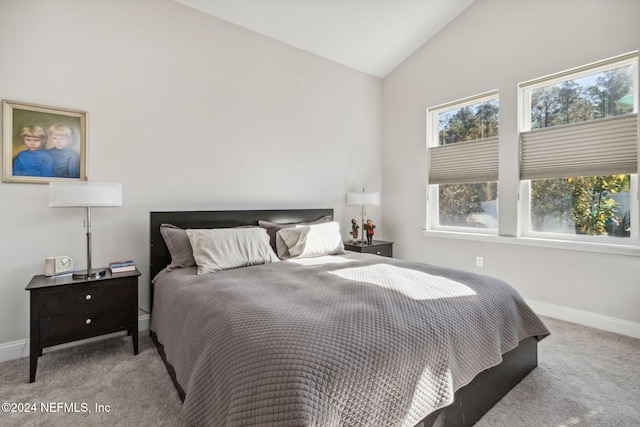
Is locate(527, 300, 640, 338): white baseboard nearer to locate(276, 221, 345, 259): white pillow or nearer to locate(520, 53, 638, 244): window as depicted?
locate(520, 53, 638, 244): window

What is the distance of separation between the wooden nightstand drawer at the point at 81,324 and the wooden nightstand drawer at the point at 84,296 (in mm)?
46

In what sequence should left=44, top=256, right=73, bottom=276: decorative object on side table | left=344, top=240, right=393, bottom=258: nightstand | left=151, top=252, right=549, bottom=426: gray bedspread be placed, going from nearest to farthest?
1. left=151, top=252, right=549, bottom=426: gray bedspread
2. left=44, top=256, right=73, bottom=276: decorative object on side table
3. left=344, top=240, right=393, bottom=258: nightstand

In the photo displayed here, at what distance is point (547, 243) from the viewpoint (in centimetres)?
304

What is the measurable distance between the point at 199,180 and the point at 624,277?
3.80 meters

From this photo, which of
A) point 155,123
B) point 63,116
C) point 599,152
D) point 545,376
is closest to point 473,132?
point 599,152

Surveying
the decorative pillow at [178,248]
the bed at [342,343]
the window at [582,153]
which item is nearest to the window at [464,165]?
the window at [582,153]

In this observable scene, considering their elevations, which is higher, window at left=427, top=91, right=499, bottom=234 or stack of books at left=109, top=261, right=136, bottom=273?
window at left=427, top=91, right=499, bottom=234

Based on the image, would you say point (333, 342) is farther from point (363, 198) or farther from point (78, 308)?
point (363, 198)

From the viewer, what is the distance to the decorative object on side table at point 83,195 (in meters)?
2.05

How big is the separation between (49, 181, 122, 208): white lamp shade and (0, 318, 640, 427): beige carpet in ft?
3.64

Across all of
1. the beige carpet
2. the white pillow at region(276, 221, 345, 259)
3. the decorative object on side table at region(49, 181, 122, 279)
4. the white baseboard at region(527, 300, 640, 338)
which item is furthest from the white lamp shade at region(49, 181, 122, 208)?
the white baseboard at region(527, 300, 640, 338)

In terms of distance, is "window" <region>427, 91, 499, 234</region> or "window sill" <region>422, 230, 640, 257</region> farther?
"window" <region>427, 91, 499, 234</region>

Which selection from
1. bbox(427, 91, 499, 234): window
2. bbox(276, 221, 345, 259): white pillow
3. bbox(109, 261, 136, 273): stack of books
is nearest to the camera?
bbox(109, 261, 136, 273): stack of books

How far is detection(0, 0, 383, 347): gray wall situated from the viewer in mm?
2285
